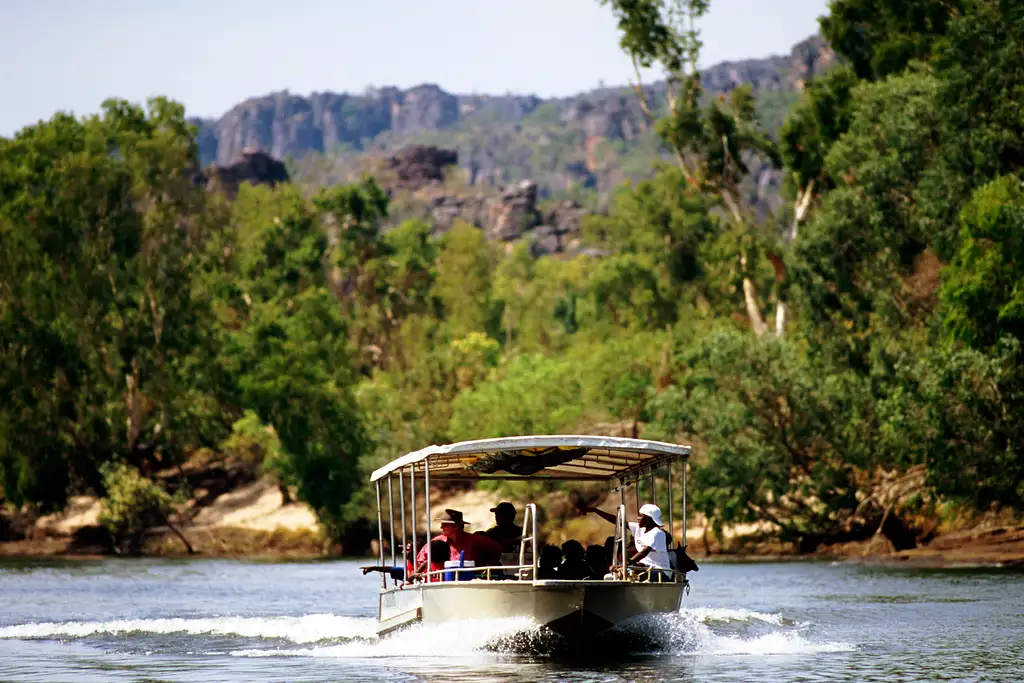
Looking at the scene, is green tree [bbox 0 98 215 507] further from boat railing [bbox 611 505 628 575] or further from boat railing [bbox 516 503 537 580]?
boat railing [bbox 516 503 537 580]

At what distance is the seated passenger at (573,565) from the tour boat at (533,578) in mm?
399

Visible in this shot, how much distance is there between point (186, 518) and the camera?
70875 millimetres

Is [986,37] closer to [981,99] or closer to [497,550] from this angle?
[981,99]

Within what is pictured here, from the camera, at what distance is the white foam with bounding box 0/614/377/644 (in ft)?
90.0

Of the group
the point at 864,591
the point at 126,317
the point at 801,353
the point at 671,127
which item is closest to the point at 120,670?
the point at 864,591

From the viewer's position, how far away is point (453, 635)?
21.0 metres

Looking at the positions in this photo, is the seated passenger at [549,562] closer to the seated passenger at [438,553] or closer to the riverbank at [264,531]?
the seated passenger at [438,553]

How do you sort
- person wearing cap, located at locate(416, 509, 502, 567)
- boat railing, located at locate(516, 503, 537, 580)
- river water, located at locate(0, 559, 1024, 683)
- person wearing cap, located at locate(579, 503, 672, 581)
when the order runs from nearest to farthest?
boat railing, located at locate(516, 503, 537, 580)
river water, located at locate(0, 559, 1024, 683)
person wearing cap, located at locate(579, 503, 672, 581)
person wearing cap, located at locate(416, 509, 502, 567)

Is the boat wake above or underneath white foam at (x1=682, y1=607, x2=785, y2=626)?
above

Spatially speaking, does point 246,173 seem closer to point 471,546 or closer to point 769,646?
point 769,646

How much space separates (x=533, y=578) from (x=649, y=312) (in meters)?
63.8

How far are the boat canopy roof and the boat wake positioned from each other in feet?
7.38

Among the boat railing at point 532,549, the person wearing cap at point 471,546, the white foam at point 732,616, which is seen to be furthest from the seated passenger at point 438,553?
the white foam at point 732,616

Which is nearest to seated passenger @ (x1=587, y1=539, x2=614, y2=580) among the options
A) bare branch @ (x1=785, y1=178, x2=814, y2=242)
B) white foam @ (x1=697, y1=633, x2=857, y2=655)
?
white foam @ (x1=697, y1=633, x2=857, y2=655)
